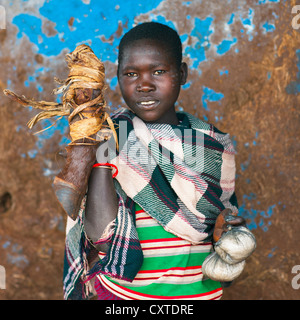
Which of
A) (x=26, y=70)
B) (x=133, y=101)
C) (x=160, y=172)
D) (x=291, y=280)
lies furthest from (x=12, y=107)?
(x=291, y=280)

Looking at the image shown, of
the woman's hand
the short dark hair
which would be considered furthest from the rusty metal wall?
the woman's hand

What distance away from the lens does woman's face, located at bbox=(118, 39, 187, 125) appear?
4.10 ft

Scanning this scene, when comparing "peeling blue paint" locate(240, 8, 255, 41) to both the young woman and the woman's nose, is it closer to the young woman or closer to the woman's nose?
the young woman

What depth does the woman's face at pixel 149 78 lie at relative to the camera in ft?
4.10

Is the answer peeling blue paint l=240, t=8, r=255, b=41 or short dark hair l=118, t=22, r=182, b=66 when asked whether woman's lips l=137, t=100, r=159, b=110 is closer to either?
short dark hair l=118, t=22, r=182, b=66

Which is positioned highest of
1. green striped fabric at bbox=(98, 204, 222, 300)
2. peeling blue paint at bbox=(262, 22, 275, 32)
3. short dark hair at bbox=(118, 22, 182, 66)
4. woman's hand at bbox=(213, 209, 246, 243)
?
peeling blue paint at bbox=(262, 22, 275, 32)

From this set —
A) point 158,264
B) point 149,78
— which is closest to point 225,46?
point 149,78

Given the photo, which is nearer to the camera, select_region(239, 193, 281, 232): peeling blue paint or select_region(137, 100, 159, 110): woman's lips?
select_region(137, 100, 159, 110): woman's lips

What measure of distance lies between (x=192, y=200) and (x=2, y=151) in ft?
3.36

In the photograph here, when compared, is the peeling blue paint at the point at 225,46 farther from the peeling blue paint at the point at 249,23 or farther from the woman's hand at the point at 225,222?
the woman's hand at the point at 225,222

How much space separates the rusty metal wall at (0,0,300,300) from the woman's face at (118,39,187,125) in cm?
61

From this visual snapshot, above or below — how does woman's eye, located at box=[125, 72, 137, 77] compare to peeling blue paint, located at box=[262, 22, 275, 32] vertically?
below

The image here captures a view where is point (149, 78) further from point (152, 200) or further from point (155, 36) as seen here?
point (152, 200)

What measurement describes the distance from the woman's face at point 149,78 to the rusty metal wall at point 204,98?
61 cm
